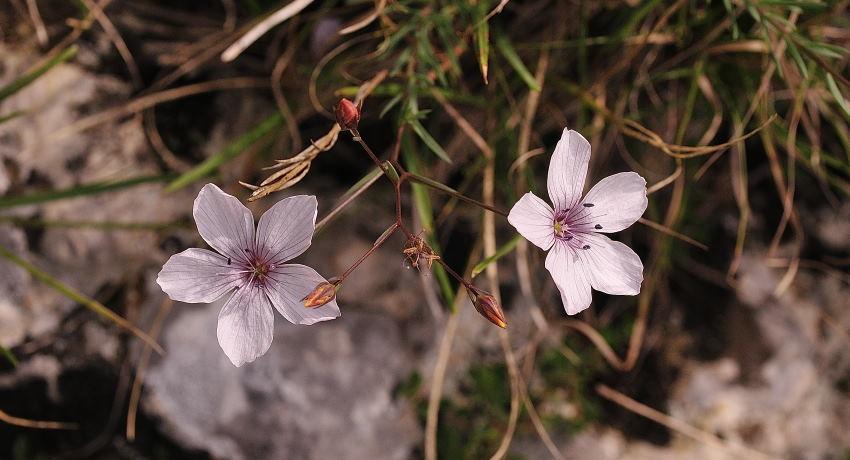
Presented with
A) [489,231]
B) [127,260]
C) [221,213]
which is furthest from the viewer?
[127,260]

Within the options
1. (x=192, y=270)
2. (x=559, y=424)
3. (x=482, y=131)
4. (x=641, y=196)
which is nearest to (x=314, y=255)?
(x=482, y=131)

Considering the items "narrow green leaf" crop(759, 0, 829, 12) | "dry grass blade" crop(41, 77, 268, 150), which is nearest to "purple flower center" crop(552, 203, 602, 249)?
"narrow green leaf" crop(759, 0, 829, 12)

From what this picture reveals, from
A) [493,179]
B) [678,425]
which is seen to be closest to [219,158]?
[493,179]

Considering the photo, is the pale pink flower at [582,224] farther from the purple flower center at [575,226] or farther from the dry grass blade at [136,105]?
the dry grass blade at [136,105]

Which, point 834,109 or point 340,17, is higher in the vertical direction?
point 340,17

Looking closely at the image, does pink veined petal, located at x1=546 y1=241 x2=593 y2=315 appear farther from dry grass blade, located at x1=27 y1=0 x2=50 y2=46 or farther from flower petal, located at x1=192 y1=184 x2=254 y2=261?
dry grass blade, located at x1=27 y1=0 x2=50 y2=46

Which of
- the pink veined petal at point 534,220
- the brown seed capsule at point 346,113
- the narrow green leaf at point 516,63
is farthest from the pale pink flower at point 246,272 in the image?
the narrow green leaf at point 516,63

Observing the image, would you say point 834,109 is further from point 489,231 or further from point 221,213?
point 221,213
